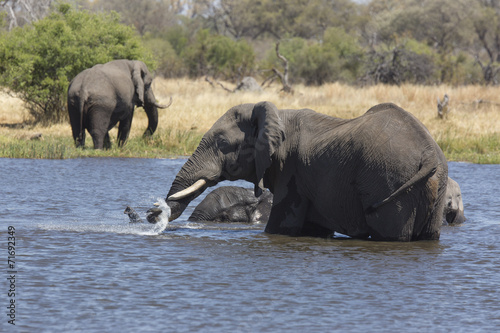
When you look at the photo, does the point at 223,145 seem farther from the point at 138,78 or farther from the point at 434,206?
the point at 138,78

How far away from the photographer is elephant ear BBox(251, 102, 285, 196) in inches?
290

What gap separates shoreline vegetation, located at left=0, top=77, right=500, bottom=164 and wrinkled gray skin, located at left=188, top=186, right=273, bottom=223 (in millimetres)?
6606

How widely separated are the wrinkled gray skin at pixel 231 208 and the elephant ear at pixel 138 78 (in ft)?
27.0

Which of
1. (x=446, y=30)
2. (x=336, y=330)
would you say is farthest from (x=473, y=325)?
(x=446, y=30)

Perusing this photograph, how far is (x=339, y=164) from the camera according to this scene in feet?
24.0

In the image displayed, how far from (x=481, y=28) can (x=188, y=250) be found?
4779 centimetres

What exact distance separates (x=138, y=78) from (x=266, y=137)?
10.5 metres

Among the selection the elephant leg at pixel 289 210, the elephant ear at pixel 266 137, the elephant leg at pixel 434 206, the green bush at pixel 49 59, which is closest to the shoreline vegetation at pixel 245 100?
the green bush at pixel 49 59

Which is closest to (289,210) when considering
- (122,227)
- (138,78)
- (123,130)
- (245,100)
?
(122,227)

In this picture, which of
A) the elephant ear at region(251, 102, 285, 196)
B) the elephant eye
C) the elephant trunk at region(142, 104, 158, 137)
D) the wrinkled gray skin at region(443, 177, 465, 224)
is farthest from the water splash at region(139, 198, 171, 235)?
the elephant trunk at region(142, 104, 158, 137)

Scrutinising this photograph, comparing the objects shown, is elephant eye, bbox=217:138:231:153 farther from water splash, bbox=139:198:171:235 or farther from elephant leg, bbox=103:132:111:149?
elephant leg, bbox=103:132:111:149

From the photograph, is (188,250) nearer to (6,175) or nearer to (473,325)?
(473,325)

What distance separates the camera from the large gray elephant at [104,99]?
16.1 metres

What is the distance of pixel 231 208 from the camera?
936 cm
